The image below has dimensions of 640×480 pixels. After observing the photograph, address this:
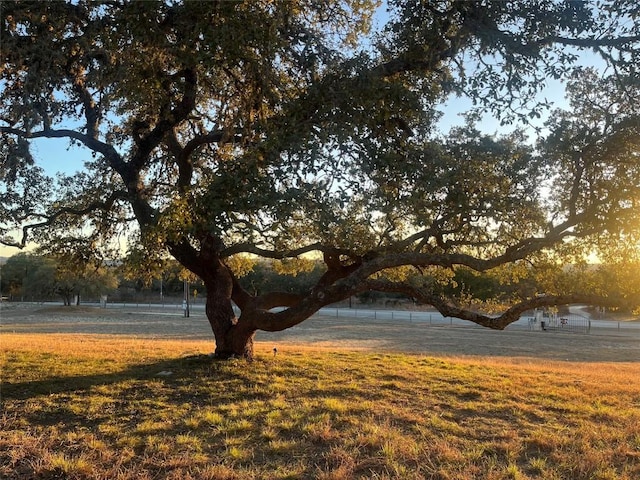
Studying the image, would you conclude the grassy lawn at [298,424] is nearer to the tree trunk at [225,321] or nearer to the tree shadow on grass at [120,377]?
the tree shadow on grass at [120,377]

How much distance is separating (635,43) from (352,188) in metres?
4.46

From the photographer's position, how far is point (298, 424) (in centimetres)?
654

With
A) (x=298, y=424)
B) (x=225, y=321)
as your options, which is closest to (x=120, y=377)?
(x=225, y=321)

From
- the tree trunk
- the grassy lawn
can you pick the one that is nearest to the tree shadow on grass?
the grassy lawn

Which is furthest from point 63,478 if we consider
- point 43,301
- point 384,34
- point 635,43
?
point 43,301

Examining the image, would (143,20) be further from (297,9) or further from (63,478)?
(63,478)

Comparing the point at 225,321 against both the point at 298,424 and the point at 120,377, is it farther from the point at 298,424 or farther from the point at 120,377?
the point at 298,424

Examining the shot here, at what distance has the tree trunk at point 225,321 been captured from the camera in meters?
11.4

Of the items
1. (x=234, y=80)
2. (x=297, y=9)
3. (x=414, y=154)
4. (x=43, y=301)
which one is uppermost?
(x=297, y=9)

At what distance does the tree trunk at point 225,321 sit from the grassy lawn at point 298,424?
458 millimetres

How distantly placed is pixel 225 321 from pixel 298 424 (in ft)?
17.9

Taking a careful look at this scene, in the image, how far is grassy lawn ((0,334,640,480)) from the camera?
497 cm

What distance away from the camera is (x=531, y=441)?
6113 mm

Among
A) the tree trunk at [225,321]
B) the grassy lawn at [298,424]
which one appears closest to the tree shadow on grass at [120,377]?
the grassy lawn at [298,424]
